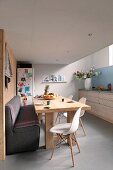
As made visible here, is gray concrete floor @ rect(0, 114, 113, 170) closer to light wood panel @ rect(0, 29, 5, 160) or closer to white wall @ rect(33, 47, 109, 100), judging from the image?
light wood panel @ rect(0, 29, 5, 160)

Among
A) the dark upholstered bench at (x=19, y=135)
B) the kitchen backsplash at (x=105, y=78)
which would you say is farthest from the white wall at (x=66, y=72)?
the dark upholstered bench at (x=19, y=135)

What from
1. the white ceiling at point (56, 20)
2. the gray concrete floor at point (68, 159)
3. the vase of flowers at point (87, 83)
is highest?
the white ceiling at point (56, 20)

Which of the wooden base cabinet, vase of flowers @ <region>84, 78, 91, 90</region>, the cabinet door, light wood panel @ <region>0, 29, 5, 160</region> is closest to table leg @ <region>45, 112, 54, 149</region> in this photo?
light wood panel @ <region>0, 29, 5, 160</region>

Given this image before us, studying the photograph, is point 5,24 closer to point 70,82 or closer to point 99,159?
point 99,159

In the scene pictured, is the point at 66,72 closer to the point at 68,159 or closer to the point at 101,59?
the point at 101,59

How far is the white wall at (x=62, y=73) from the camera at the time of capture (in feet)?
21.1

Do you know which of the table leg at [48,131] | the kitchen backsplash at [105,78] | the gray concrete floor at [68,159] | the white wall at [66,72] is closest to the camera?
the gray concrete floor at [68,159]

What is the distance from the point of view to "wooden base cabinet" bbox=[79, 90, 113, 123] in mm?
4320

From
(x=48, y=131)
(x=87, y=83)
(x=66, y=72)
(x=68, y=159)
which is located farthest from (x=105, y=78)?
(x=68, y=159)

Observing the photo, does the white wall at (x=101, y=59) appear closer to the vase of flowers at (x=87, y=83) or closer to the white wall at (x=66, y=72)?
the white wall at (x=66, y=72)

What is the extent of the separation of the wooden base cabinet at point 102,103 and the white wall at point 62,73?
3.43 feet

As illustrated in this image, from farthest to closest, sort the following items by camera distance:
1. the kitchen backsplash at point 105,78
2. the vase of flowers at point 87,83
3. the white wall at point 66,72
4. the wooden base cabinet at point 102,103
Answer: the white wall at point 66,72 < the vase of flowers at point 87,83 < the kitchen backsplash at point 105,78 < the wooden base cabinet at point 102,103

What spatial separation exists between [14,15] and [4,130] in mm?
1656

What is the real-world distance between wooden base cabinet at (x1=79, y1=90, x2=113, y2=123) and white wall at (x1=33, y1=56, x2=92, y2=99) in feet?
3.43
